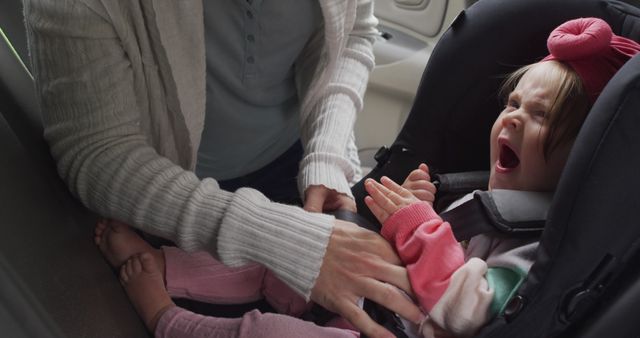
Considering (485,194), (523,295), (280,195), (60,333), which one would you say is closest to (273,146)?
(280,195)

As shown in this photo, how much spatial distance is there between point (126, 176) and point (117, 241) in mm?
206

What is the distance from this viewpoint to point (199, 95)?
850mm

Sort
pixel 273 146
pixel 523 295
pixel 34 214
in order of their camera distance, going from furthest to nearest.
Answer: pixel 273 146 < pixel 523 295 < pixel 34 214

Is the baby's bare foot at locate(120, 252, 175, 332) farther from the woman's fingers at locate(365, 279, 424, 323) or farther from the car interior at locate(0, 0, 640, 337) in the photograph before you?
the woman's fingers at locate(365, 279, 424, 323)

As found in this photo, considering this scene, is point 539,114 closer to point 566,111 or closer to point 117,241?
point 566,111

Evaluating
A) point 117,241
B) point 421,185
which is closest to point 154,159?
point 117,241

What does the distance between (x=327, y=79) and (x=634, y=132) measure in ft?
1.77

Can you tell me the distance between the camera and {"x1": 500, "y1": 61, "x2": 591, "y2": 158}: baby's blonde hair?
Result: 0.84 meters

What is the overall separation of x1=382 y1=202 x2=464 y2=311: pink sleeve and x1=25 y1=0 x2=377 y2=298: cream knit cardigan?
0.12 meters

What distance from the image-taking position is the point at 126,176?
77cm

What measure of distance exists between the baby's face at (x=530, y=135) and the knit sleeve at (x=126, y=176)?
1.14 feet

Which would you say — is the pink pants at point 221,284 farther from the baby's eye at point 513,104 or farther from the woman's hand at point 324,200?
the baby's eye at point 513,104

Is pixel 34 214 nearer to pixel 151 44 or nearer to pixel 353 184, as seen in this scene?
pixel 151 44

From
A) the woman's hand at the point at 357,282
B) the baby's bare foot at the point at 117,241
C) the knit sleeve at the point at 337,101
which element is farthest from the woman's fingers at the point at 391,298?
the baby's bare foot at the point at 117,241
